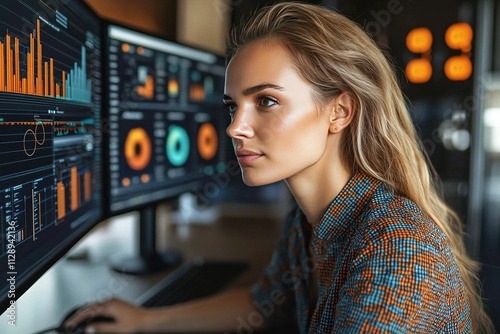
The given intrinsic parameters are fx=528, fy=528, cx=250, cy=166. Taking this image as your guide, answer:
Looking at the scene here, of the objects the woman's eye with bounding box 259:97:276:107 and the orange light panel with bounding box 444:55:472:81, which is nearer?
the woman's eye with bounding box 259:97:276:107

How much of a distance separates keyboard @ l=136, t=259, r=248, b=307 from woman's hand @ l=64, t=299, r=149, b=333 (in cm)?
9

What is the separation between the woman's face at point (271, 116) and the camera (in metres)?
0.86

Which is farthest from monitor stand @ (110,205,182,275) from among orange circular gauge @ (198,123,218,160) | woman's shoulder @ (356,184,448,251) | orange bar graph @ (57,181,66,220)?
woman's shoulder @ (356,184,448,251)

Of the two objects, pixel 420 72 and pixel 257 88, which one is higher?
pixel 420 72

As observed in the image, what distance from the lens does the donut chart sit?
152 cm

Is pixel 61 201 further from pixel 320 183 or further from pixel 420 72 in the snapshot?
pixel 420 72

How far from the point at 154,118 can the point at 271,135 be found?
642mm

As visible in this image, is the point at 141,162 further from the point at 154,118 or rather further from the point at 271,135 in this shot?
the point at 271,135

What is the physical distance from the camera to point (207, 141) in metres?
1.72

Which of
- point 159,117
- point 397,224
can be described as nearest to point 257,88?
point 397,224

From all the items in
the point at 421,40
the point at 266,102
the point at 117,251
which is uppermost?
the point at 421,40

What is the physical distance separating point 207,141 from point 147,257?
0.42 meters

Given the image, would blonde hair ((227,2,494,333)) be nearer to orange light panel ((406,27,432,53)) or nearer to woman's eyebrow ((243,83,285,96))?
woman's eyebrow ((243,83,285,96))

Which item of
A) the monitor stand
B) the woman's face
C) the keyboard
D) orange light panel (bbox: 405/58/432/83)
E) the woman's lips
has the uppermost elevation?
orange light panel (bbox: 405/58/432/83)
